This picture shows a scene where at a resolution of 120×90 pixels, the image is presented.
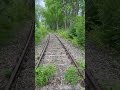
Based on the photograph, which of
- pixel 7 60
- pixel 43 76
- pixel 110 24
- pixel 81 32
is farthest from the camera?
pixel 81 32

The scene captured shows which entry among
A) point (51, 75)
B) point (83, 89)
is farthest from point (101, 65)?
point (83, 89)

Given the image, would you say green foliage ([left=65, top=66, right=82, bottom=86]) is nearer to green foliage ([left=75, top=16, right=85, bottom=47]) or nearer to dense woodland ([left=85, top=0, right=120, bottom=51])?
dense woodland ([left=85, top=0, right=120, bottom=51])

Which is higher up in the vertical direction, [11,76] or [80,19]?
[80,19]

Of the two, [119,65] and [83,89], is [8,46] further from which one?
[83,89]

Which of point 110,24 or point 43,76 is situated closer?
point 43,76

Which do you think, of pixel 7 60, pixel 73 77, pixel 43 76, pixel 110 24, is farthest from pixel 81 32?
pixel 43 76

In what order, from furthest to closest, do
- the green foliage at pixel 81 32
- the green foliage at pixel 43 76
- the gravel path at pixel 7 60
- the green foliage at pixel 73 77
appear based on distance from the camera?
the green foliage at pixel 81 32 < the gravel path at pixel 7 60 < the green foliage at pixel 73 77 < the green foliage at pixel 43 76

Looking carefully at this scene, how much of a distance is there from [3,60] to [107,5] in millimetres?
5524

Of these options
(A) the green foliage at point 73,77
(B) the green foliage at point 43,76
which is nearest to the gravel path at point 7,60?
(B) the green foliage at point 43,76

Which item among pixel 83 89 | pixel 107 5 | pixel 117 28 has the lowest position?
pixel 83 89

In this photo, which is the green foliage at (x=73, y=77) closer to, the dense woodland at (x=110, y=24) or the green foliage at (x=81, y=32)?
→ the dense woodland at (x=110, y=24)

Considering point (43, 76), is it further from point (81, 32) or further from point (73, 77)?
point (81, 32)

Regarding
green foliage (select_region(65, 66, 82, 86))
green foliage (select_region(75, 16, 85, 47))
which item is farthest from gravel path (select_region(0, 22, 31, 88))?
→ green foliage (select_region(75, 16, 85, 47))

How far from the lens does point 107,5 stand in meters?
13.2
